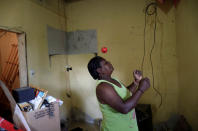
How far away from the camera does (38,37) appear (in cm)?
217

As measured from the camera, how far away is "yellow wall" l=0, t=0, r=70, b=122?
6.12 feet

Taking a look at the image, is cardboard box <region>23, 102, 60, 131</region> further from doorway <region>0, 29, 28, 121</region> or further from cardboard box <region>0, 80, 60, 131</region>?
doorway <region>0, 29, 28, 121</region>

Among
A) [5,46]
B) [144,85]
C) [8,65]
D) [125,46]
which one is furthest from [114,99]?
[5,46]

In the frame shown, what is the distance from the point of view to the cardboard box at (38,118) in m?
1.15

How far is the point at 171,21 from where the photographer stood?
7.53 feet

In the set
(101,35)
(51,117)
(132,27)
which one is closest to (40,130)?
(51,117)

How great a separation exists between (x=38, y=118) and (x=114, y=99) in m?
0.98

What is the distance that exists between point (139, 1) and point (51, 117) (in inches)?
101

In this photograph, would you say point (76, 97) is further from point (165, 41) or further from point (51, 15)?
point (165, 41)

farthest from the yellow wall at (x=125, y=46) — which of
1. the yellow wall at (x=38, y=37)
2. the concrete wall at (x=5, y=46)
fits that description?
the concrete wall at (x=5, y=46)

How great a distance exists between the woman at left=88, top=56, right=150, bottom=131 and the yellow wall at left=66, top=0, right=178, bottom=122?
5.11ft

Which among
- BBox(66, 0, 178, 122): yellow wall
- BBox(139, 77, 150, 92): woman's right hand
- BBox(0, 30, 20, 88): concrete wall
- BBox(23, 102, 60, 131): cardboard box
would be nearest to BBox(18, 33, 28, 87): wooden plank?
BBox(23, 102, 60, 131): cardboard box

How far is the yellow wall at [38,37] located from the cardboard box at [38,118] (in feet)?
2.68

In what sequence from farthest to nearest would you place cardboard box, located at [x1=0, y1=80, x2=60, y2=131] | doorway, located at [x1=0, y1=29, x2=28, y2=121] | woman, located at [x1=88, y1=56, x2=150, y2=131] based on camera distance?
1. doorway, located at [x1=0, y1=29, x2=28, y2=121]
2. cardboard box, located at [x1=0, y1=80, x2=60, y2=131]
3. woman, located at [x1=88, y1=56, x2=150, y2=131]
